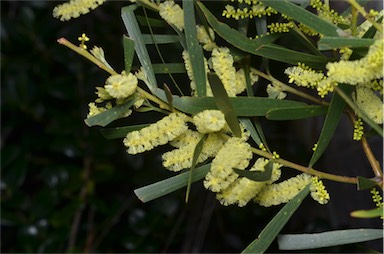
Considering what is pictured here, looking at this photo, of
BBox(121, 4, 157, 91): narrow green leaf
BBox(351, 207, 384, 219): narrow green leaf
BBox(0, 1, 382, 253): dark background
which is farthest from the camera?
BBox(0, 1, 382, 253): dark background

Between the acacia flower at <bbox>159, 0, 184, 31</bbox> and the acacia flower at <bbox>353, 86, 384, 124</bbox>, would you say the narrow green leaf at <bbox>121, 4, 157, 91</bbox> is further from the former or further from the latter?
the acacia flower at <bbox>353, 86, 384, 124</bbox>

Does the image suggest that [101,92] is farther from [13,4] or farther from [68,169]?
[13,4]

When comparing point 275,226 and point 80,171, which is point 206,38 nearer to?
point 275,226

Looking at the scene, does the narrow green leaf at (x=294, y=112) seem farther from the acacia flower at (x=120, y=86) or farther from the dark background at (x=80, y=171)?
the dark background at (x=80, y=171)

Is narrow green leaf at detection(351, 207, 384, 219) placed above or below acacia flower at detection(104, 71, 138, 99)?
below

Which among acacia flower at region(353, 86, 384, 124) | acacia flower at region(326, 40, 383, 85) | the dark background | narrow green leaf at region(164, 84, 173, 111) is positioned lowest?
the dark background

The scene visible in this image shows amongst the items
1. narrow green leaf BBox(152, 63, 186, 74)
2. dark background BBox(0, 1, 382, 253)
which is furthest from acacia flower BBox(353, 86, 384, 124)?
dark background BBox(0, 1, 382, 253)

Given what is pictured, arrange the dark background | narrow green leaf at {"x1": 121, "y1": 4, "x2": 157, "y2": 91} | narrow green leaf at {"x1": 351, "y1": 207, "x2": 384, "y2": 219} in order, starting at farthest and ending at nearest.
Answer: the dark background → narrow green leaf at {"x1": 121, "y1": 4, "x2": 157, "y2": 91} → narrow green leaf at {"x1": 351, "y1": 207, "x2": 384, "y2": 219}
